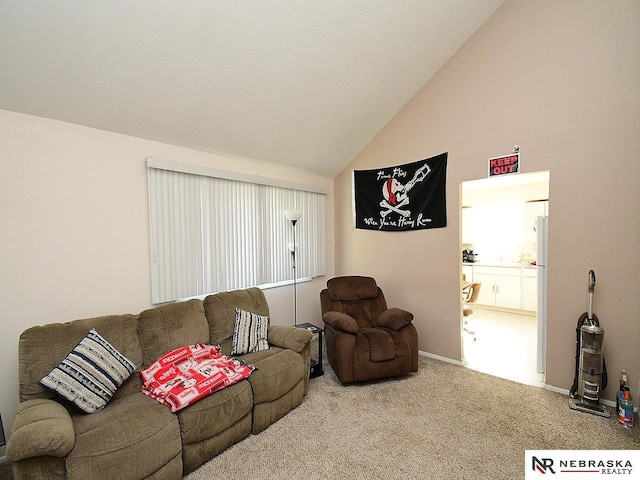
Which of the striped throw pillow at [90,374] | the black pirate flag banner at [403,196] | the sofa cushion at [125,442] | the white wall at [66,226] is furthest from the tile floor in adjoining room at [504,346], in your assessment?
the white wall at [66,226]

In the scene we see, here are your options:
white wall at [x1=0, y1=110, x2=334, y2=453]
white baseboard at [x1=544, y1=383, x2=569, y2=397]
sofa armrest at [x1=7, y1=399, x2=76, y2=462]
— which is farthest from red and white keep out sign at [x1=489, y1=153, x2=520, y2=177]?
sofa armrest at [x1=7, y1=399, x2=76, y2=462]

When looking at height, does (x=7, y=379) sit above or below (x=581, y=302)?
below

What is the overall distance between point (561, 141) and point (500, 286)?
349 cm

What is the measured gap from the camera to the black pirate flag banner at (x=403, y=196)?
11.4ft

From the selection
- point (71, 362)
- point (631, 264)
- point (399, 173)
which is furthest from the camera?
point (399, 173)

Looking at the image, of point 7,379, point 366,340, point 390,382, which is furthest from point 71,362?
point 390,382

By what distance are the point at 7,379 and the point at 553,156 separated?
4.59 meters

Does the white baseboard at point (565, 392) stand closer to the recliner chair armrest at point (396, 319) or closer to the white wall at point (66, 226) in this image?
the recliner chair armrest at point (396, 319)

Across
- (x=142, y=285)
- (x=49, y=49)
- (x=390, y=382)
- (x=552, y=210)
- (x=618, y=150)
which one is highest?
(x=49, y=49)

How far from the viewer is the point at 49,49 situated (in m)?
1.82

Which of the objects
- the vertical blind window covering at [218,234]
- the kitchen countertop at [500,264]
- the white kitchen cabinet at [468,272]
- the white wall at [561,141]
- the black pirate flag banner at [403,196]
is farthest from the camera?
the white kitchen cabinet at [468,272]

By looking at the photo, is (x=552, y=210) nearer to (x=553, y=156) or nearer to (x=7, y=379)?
(x=553, y=156)

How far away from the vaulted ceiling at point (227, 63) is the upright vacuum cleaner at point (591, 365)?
8.59 feet

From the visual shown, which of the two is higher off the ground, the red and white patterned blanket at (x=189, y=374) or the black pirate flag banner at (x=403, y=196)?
the black pirate flag banner at (x=403, y=196)
